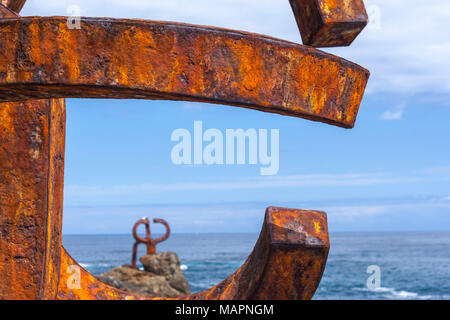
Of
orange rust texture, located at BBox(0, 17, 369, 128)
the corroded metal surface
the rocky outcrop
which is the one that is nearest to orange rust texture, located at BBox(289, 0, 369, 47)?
orange rust texture, located at BBox(0, 17, 369, 128)

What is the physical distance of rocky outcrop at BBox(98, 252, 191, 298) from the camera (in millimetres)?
16439

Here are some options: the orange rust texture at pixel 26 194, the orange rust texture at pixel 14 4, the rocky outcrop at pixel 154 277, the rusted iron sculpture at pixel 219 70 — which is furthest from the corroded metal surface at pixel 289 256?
the rocky outcrop at pixel 154 277

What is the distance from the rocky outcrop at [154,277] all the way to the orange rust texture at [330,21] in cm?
1377

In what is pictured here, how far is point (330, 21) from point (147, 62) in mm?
883

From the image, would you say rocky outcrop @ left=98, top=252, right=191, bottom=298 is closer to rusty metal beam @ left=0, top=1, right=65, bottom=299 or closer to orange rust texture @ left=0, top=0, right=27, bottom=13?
rusty metal beam @ left=0, top=1, right=65, bottom=299

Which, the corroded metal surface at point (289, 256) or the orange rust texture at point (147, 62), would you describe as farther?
the corroded metal surface at point (289, 256)

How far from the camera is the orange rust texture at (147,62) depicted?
2330mm

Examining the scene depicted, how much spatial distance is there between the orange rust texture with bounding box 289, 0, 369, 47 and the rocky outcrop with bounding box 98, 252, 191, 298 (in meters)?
13.8

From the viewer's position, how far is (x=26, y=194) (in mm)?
3807

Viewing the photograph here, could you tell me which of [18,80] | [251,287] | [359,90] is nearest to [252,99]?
[359,90]

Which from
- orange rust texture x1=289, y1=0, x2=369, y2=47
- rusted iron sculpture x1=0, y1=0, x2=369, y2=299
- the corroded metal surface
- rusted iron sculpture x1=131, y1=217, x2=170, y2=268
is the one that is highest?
orange rust texture x1=289, y1=0, x2=369, y2=47

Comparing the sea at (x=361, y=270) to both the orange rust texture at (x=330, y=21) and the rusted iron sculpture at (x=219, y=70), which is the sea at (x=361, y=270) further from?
the orange rust texture at (x=330, y=21)

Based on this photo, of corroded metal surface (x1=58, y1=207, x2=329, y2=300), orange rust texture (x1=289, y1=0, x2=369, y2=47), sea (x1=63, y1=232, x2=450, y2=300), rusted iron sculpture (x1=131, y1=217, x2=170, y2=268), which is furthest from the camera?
sea (x1=63, y1=232, x2=450, y2=300)
